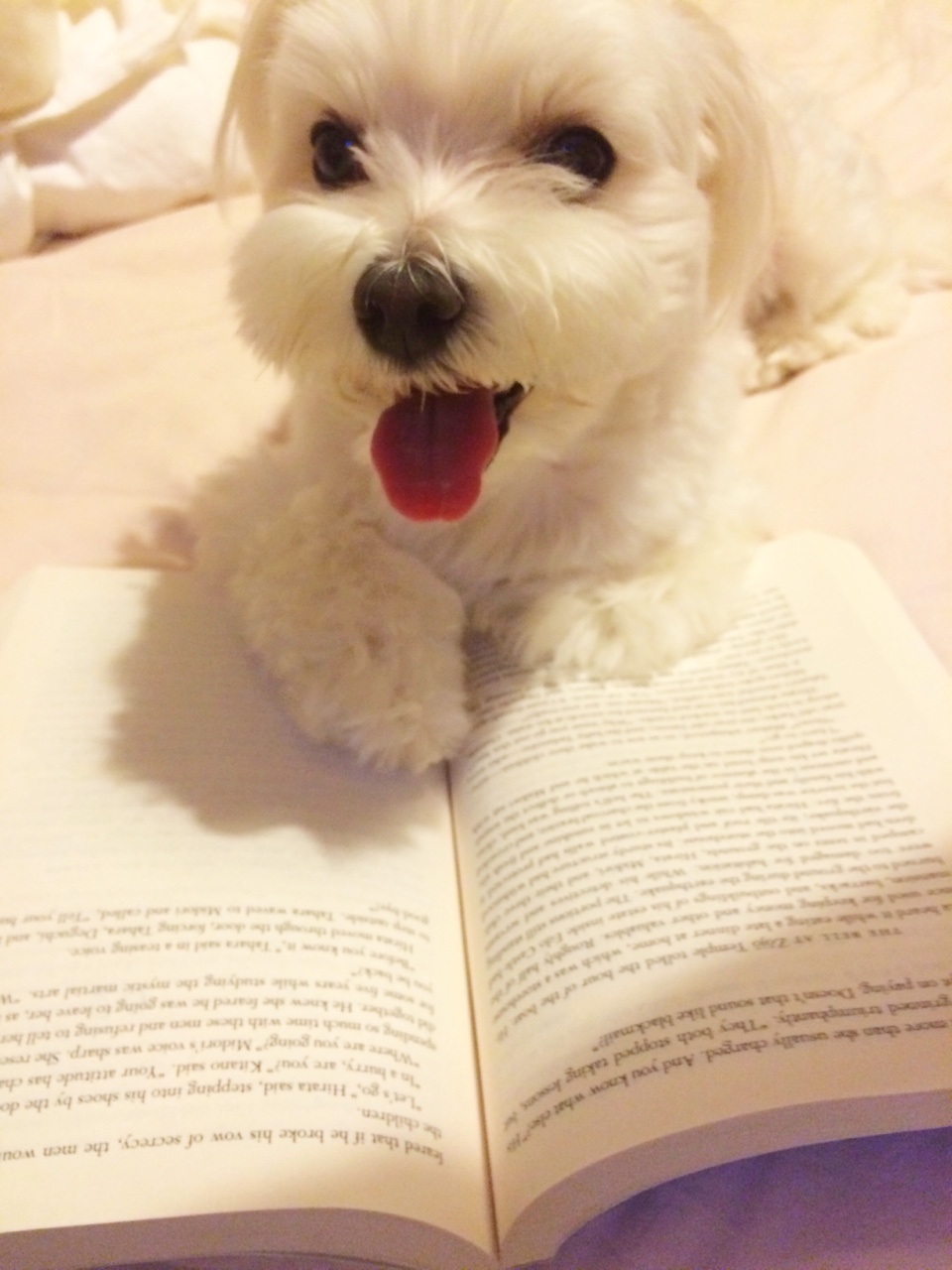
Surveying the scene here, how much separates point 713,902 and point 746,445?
Result: 74 cm

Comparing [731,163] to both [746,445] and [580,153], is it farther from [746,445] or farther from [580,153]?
[746,445]

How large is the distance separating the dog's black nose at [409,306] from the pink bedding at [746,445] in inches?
21.1

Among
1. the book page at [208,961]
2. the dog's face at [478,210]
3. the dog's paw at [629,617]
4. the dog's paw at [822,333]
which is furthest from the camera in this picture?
the dog's paw at [822,333]

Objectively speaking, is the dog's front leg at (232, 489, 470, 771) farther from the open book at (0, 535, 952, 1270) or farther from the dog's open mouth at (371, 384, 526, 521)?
the dog's open mouth at (371, 384, 526, 521)

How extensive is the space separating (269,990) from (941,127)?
74.0 inches

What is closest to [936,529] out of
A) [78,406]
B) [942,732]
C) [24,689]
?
[942,732]

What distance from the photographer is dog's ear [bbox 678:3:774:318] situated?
83cm

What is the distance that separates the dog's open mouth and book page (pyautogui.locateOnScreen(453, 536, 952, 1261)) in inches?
8.6

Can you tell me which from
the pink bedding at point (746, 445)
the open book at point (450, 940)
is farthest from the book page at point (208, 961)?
the pink bedding at point (746, 445)

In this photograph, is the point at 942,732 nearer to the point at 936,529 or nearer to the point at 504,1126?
the point at 936,529

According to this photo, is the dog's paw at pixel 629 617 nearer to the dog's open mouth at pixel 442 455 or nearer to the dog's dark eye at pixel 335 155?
the dog's open mouth at pixel 442 455

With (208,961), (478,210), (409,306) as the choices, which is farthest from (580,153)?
(208,961)

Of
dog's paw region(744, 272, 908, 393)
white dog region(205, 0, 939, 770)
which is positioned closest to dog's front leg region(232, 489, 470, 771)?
white dog region(205, 0, 939, 770)

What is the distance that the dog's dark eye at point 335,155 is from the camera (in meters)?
0.81
